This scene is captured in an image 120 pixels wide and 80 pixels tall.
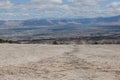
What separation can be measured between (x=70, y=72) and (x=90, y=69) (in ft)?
5.85

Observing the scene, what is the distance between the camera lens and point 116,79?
17750 millimetres

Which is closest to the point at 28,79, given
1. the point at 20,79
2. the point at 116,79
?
A: the point at 20,79

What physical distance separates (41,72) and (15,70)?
179 cm

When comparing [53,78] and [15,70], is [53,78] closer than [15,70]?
Yes

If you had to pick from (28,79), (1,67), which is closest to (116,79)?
(28,79)

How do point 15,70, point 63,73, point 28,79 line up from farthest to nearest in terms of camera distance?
1. point 15,70
2. point 63,73
3. point 28,79

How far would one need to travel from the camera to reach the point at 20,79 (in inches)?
693

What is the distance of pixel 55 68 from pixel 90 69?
2.11 meters

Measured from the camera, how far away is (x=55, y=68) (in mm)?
22031

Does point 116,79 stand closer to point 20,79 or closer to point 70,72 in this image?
point 70,72

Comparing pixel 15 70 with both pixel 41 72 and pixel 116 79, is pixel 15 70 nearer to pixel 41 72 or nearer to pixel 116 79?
pixel 41 72

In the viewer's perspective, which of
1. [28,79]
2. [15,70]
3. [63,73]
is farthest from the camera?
[15,70]

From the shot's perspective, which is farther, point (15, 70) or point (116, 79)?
point (15, 70)

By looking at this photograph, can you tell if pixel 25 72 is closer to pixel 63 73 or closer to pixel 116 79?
pixel 63 73
